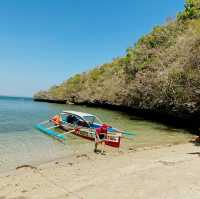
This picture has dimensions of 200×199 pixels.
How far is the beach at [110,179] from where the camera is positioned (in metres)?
8.16

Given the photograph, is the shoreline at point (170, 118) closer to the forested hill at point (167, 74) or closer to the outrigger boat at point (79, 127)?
the forested hill at point (167, 74)

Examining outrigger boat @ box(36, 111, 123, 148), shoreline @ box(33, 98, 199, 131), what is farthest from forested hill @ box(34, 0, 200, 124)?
outrigger boat @ box(36, 111, 123, 148)

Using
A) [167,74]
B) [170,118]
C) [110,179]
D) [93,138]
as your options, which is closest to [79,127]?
[93,138]

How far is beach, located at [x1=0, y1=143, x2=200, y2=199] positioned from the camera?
26.8ft

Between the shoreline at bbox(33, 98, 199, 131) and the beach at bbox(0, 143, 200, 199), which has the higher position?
the shoreline at bbox(33, 98, 199, 131)

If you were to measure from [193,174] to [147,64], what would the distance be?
1248 inches

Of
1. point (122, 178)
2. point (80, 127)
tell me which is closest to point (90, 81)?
point (80, 127)

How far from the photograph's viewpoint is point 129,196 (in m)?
7.86

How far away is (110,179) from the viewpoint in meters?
9.53

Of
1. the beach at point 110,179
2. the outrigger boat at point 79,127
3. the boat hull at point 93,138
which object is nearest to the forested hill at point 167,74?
the outrigger boat at point 79,127

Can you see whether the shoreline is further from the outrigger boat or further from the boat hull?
the boat hull

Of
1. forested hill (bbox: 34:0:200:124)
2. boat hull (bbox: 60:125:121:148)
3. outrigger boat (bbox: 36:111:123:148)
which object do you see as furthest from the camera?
forested hill (bbox: 34:0:200:124)

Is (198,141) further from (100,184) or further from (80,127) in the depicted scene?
(100,184)

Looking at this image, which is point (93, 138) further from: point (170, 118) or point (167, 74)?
point (170, 118)
